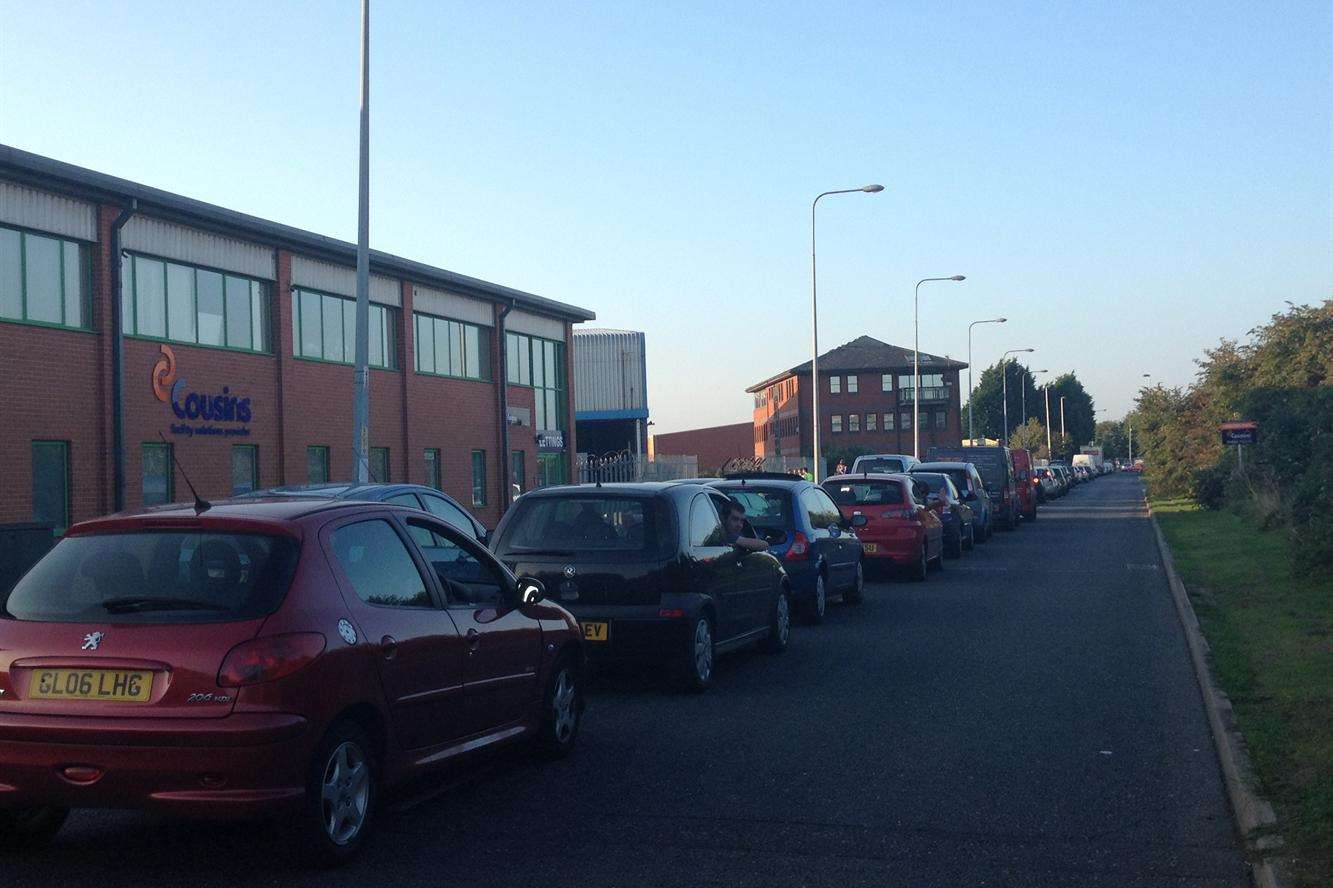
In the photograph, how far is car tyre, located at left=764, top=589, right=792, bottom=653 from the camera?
41.1ft

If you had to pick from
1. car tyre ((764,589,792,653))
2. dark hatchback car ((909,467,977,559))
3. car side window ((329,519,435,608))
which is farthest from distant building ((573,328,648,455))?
car side window ((329,519,435,608))

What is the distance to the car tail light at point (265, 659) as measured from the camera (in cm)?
531

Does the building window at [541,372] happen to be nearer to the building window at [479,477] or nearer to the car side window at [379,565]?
the building window at [479,477]

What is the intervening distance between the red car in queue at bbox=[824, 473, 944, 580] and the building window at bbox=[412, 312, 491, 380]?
57.1ft

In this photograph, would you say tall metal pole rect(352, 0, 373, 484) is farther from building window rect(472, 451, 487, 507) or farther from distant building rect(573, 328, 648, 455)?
distant building rect(573, 328, 648, 455)

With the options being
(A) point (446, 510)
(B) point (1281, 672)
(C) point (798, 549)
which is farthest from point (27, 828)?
(C) point (798, 549)

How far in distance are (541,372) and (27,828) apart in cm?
3783

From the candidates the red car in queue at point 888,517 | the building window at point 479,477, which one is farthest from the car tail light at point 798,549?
the building window at point 479,477

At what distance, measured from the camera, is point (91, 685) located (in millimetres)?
5348

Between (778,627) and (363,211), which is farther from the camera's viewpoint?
(363,211)

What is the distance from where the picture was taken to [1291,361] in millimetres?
43094

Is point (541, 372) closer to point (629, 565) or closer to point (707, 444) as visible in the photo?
point (629, 565)

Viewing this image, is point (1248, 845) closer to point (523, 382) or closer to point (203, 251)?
point (203, 251)

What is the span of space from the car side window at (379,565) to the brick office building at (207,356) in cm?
1500
